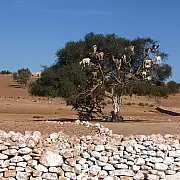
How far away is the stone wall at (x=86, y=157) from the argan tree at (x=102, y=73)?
14054mm

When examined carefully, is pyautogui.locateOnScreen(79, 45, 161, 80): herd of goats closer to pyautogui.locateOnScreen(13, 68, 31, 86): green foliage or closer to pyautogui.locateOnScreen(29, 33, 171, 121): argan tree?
pyautogui.locateOnScreen(29, 33, 171, 121): argan tree

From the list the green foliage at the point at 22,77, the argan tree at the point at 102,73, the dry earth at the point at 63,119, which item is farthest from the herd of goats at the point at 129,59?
the green foliage at the point at 22,77

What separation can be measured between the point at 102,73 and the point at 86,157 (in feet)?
50.2

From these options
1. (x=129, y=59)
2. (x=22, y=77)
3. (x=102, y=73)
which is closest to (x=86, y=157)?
(x=102, y=73)

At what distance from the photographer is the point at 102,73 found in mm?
27312

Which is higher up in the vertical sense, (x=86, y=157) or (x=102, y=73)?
(x=102, y=73)

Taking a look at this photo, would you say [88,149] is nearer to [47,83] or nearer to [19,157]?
[19,157]

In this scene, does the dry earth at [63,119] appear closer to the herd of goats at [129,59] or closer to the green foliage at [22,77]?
the herd of goats at [129,59]

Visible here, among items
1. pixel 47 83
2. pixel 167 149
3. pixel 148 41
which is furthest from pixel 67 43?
pixel 167 149

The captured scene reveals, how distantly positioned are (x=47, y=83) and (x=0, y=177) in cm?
2122

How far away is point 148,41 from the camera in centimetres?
2928

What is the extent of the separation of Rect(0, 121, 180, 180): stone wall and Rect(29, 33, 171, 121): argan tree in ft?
46.1

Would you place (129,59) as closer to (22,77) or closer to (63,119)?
(63,119)

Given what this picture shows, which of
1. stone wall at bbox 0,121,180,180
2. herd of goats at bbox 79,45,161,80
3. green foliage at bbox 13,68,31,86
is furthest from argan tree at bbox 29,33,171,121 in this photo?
green foliage at bbox 13,68,31,86
